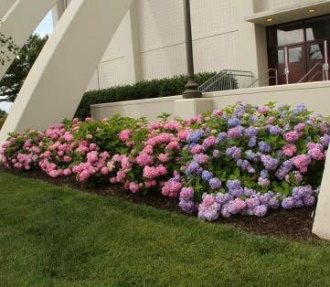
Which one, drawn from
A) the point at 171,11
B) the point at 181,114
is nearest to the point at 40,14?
the point at 171,11

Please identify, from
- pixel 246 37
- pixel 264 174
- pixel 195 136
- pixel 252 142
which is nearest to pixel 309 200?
pixel 264 174

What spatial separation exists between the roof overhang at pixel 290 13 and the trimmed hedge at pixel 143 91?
8.42 ft

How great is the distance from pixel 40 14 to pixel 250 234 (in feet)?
53.4

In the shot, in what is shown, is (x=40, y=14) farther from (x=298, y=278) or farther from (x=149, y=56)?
(x=298, y=278)

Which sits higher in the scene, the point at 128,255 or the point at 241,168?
the point at 241,168

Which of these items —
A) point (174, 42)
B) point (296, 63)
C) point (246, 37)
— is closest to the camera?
point (246, 37)

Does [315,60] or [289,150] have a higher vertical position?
[315,60]

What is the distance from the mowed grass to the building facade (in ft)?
46.3

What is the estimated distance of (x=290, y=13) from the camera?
1862 cm

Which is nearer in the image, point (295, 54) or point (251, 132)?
point (251, 132)

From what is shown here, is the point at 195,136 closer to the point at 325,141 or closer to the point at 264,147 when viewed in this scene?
the point at 264,147

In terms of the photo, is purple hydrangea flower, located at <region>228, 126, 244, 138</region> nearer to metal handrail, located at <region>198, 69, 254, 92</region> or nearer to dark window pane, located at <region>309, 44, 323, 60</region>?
metal handrail, located at <region>198, 69, 254, 92</region>

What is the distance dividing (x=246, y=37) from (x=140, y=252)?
652 inches

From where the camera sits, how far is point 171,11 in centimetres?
2320
